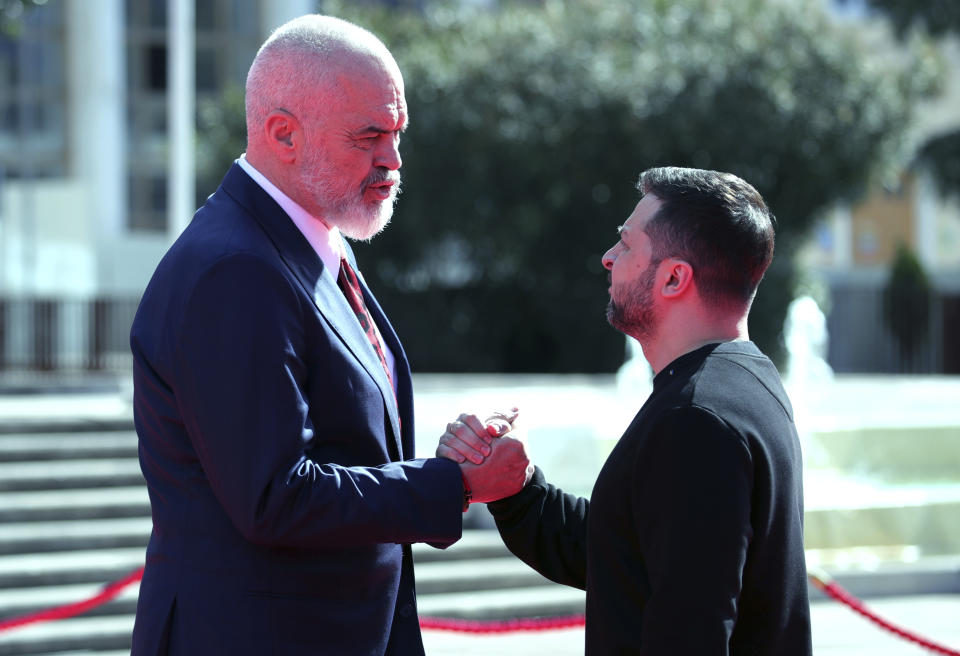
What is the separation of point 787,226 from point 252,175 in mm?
17847

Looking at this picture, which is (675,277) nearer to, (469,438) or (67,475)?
(469,438)

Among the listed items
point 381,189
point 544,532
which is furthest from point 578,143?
point 381,189

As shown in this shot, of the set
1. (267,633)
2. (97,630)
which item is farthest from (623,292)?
(97,630)

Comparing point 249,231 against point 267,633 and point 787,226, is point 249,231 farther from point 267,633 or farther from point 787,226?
point 787,226

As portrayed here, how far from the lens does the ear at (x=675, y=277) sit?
7.50 ft

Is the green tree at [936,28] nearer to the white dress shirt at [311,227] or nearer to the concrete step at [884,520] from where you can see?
the concrete step at [884,520]

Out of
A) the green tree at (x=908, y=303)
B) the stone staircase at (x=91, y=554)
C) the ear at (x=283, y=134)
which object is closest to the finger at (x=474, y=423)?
the ear at (x=283, y=134)

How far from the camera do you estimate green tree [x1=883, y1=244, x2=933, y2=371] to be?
23.7m

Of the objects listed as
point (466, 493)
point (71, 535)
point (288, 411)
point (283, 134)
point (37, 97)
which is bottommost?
point (71, 535)

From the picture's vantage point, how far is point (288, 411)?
2088mm

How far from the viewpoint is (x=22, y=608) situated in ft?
21.6

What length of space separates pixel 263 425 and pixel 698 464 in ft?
2.49

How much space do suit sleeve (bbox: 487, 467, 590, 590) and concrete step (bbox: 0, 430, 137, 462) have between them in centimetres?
643

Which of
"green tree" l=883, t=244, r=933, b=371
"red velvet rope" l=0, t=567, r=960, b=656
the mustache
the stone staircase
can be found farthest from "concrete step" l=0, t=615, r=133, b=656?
"green tree" l=883, t=244, r=933, b=371
